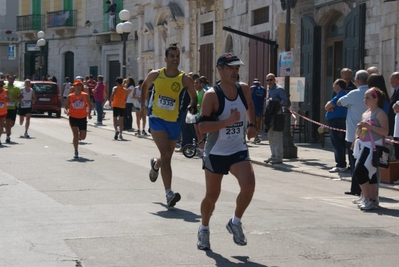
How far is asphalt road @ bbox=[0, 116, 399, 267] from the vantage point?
7023 millimetres

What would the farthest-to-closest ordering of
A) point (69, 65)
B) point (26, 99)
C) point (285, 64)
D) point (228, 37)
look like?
point (69, 65), point (228, 37), point (26, 99), point (285, 64)

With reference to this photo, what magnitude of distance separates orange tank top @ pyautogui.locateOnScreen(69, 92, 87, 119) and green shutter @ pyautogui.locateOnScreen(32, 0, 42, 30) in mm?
37482

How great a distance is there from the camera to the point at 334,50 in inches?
848

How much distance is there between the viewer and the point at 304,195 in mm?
11727

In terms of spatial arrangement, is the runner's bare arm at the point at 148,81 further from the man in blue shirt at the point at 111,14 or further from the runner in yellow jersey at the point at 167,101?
the man in blue shirt at the point at 111,14

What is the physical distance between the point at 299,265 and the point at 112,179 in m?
6.37

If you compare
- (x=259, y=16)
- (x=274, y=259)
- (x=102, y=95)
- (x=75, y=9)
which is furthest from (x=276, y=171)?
(x=75, y=9)

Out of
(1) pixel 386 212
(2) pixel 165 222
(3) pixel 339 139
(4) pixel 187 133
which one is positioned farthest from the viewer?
(4) pixel 187 133

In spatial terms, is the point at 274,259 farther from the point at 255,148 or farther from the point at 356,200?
the point at 255,148

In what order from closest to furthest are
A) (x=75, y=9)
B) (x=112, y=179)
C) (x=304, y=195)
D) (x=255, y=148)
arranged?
(x=304, y=195) → (x=112, y=179) → (x=255, y=148) → (x=75, y=9)

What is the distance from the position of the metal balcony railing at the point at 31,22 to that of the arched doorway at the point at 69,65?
3076 mm

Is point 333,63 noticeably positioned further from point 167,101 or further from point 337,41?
point 167,101

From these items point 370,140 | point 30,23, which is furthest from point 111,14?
point 370,140

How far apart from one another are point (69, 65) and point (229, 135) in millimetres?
45288
